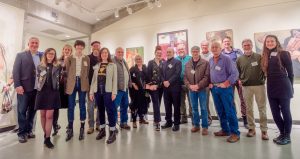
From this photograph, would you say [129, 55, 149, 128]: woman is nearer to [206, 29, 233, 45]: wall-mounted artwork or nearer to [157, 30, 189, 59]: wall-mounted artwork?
[157, 30, 189, 59]: wall-mounted artwork

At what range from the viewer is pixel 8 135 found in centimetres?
340

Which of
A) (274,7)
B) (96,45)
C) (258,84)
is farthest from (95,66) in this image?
(274,7)

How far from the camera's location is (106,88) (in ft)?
9.29

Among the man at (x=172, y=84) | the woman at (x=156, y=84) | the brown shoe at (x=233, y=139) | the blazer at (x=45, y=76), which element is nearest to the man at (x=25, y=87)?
the blazer at (x=45, y=76)

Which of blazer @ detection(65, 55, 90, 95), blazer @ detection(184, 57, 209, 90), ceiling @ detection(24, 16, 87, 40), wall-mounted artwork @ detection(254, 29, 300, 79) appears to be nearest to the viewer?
blazer @ detection(65, 55, 90, 95)

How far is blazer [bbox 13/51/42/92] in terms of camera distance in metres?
2.98

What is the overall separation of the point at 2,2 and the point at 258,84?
5094 mm

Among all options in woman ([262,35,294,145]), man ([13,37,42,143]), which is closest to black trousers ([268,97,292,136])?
woman ([262,35,294,145])

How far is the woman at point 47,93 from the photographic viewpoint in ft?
8.50

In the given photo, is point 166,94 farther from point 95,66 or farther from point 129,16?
point 129,16

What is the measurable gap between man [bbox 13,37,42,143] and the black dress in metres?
0.57

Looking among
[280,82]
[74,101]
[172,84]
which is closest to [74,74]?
[74,101]

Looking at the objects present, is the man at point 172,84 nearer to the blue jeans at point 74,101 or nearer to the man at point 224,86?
the man at point 224,86

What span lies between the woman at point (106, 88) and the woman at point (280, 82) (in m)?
2.24
